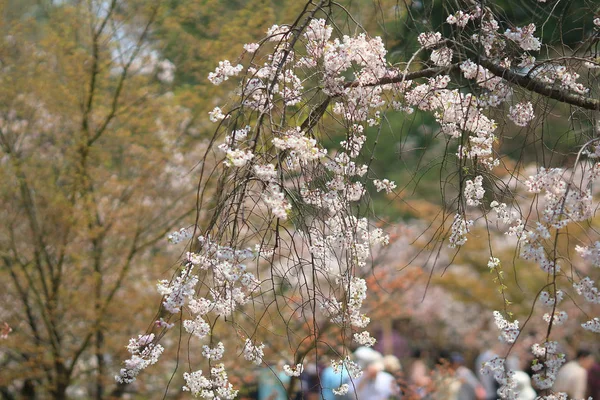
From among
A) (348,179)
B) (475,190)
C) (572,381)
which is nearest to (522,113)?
(475,190)

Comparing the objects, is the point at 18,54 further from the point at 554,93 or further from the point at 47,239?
the point at 554,93

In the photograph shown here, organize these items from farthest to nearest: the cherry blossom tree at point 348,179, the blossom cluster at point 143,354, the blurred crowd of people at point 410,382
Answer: the blurred crowd of people at point 410,382, the blossom cluster at point 143,354, the cherry blossom tree at point 348,179

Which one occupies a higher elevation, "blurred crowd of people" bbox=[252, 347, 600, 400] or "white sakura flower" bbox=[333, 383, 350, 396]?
"blurred crowd of people" bbox=[252, 347, 600, 400]

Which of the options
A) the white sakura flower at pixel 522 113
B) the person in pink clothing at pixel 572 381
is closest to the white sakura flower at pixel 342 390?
the white sakura flower at pixel 522 113

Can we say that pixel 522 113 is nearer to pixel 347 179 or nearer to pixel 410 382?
pixel 347 179

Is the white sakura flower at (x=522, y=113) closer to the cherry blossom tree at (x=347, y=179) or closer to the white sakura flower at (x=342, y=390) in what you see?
the cherry blossom tree at (x=347, y=179)

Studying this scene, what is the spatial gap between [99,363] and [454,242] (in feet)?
14.1

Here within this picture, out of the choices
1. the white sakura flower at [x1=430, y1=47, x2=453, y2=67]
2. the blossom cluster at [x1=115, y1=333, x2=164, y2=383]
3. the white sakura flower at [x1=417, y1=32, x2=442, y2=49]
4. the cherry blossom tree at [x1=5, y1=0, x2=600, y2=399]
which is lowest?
the blossom cluster at [x1=115, y1=333, x2=164, y2=383]

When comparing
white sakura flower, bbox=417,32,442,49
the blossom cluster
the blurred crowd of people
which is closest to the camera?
the blossom cluster

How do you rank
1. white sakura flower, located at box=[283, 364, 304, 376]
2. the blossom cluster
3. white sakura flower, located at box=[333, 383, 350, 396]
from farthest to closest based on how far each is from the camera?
white sakura flower, located at box=[333, 383, 350, 396] → white sakura flower, located at box=[283, 364, 304, 376] → the blossom cluster

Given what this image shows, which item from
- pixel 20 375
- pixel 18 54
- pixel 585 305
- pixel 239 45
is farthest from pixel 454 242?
pixel 585 305

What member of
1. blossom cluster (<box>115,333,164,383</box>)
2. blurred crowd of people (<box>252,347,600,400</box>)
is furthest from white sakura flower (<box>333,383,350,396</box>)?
blurred crowd of people (<box>252,347,600,400</box>)

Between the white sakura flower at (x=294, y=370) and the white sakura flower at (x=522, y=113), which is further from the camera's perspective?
the white sakura flower at (x=522, y=113)

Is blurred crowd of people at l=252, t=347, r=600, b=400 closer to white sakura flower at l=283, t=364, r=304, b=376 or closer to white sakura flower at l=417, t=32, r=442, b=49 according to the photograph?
white sakura flower at l=283, t=364, r=304, b=376
